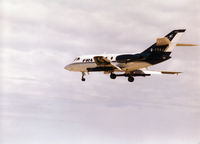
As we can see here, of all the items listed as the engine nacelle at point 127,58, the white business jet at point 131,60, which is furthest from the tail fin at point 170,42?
the engine nacelle at point 127,58

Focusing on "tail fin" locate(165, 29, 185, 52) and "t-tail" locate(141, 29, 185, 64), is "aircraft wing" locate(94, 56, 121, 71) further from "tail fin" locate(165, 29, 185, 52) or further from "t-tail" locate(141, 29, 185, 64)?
"tail fin" locate(165, 29, 185, 52)

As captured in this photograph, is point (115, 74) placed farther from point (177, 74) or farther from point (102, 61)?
point (177, 74)

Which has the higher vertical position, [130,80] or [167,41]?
[167,41]

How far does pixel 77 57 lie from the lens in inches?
3334

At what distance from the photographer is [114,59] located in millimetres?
79875

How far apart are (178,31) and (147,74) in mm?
9478

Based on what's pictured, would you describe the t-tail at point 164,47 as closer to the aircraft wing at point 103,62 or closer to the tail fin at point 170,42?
the tail fin at point 170,42

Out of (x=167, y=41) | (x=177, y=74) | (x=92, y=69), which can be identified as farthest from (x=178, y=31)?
(x=92, y=69)

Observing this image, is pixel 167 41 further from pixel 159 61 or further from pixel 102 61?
pixel 102 61

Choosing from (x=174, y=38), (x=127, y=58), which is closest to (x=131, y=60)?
(x=127, y=58)

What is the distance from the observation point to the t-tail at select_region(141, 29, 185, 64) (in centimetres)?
7538

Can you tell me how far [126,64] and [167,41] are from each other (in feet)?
23.2

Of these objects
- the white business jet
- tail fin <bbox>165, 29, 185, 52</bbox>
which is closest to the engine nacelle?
the white business jet

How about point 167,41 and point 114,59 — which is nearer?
point 167,41
